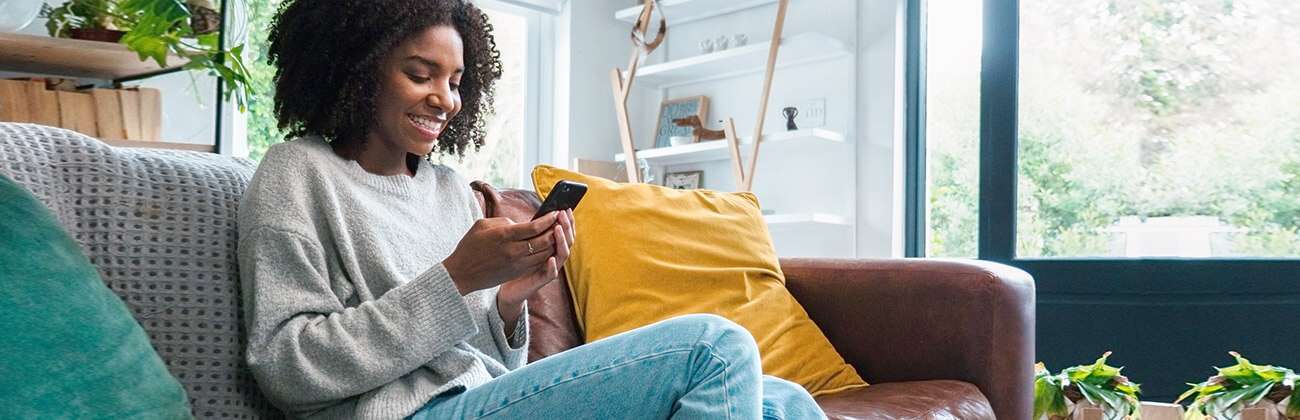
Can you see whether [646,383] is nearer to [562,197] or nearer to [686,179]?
[562,197]

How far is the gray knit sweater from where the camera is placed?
1202 mm

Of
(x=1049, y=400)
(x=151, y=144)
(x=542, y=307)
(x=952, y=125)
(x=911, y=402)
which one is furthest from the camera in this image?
(x=952, y=125)

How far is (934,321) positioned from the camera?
77.3 inches

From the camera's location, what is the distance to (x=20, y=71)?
312 centimetres

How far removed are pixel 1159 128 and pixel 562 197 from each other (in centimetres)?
272

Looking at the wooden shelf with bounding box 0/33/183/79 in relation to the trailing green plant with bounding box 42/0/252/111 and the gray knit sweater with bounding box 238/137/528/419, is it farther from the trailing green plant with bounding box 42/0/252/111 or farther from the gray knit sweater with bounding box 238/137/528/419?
the gray knit sweater with bounding box 238/137/528/419

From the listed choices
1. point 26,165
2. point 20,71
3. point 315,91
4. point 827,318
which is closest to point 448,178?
point 315,91

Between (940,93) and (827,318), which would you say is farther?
(940,93)

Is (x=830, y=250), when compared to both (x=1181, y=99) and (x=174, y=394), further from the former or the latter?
(x=174, y=394)

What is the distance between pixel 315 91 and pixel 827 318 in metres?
1.05

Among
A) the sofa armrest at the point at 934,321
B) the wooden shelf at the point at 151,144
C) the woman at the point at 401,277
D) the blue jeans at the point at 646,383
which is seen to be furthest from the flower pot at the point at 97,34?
the blue jeans at the point at 646,383

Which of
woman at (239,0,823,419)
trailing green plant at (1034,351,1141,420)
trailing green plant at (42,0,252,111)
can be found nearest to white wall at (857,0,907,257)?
trailing green plant at (1034,351,1141,420)

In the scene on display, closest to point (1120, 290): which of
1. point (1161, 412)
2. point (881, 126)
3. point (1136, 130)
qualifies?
point (1136, 130)

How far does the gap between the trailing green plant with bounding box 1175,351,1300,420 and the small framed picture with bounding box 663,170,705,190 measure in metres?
2.68
